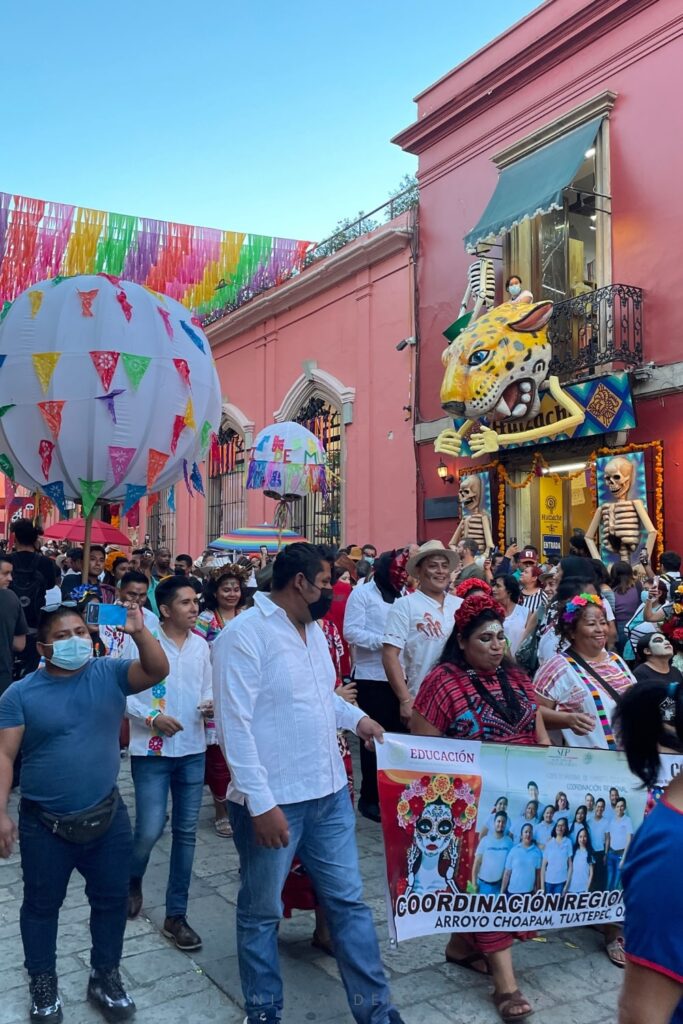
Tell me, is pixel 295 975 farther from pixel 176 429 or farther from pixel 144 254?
pixel 144 254

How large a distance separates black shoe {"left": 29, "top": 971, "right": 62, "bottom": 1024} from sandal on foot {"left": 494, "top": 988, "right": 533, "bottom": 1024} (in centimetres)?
174

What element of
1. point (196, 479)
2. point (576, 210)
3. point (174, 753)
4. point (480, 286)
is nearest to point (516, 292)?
point (480, 286)

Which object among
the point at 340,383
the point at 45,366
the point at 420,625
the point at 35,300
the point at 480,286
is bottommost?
the point at 420,625

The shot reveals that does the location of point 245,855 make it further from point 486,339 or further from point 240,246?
point 240,246

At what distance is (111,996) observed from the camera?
136 inches

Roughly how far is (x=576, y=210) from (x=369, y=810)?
402 inches

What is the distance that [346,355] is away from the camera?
686 inches

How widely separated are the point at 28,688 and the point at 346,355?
14.6 m

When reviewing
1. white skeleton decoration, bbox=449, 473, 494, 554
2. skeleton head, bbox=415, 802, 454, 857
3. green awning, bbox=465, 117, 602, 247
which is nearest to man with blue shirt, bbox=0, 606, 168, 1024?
skeleton head, bbox=415, 802, 454, 857

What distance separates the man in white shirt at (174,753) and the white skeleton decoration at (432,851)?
119 centimetres

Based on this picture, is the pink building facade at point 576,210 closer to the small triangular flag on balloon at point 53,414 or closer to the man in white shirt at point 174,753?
the small triangular flag on balloon at point 53,414

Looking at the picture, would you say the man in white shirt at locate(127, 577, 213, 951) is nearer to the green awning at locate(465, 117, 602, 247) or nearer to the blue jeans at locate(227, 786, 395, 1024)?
the blue jeans at locate(227, 786, 395, 1024)

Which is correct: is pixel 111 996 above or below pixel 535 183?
below

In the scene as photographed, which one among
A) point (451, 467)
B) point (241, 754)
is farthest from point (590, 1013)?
point (451, 467)
